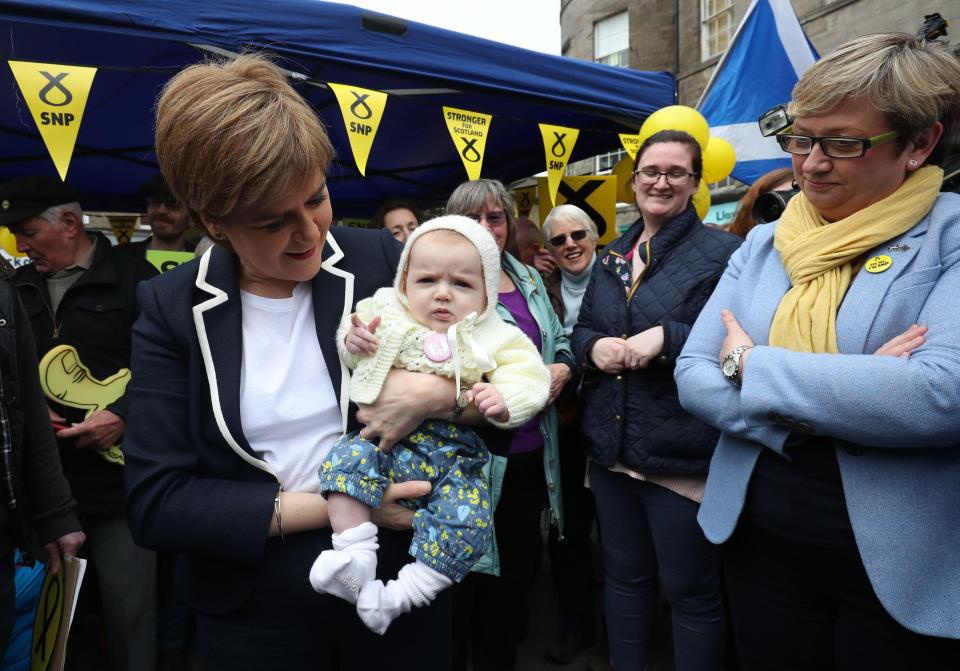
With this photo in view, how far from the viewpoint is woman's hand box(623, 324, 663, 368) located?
215cm

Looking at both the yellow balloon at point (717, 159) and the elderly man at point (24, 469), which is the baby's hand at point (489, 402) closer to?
the elderly man at point (24, 469)

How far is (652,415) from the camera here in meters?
2.21

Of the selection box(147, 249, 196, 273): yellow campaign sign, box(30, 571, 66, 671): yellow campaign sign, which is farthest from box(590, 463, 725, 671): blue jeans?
box(147, 249, 196, 273): yellow campaign sign

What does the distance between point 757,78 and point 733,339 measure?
4.26m

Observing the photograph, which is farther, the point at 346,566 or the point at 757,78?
the point at 757,78

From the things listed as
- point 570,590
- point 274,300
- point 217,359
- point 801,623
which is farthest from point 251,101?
point 570,590

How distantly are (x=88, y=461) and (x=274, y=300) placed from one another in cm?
195

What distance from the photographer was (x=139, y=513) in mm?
1211

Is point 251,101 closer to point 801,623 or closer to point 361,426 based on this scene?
point 361,426

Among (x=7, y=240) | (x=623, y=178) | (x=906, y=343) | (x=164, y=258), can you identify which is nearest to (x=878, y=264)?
(x=906, y=343)

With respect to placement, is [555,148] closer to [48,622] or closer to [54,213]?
[54,213]

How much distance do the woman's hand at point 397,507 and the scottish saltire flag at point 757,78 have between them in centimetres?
458

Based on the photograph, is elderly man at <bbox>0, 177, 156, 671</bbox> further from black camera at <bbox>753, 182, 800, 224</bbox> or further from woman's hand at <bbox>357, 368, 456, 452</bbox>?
black camera at <bbox>753, 182, 800, 224</bbox>

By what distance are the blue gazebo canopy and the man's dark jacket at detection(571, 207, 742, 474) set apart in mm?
1628
